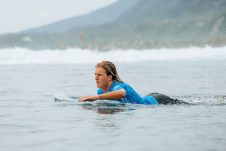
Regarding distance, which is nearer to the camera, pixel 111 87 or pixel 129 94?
pixel 111 87

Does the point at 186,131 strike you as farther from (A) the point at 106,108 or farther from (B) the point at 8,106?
(B) the point at 8,106

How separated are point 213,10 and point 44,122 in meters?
129

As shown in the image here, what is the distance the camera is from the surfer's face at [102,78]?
10.7m

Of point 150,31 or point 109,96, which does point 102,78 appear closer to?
point 109,96

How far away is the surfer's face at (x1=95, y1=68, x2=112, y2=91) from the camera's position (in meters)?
10.7

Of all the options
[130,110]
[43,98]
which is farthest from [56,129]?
[43,98]

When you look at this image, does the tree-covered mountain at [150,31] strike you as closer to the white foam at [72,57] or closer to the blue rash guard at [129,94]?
the white foam at [72,57]

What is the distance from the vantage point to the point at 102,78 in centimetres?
1073

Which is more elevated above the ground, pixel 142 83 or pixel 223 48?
pixel 223 48

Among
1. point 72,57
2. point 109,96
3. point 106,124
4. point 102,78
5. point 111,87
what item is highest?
point 72,57

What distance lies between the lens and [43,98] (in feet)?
44.7

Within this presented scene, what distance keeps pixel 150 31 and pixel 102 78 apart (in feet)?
340

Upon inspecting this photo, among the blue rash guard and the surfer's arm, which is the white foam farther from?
the surfer's arm

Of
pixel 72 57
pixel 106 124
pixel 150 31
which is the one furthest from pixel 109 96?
pixel 150 31
